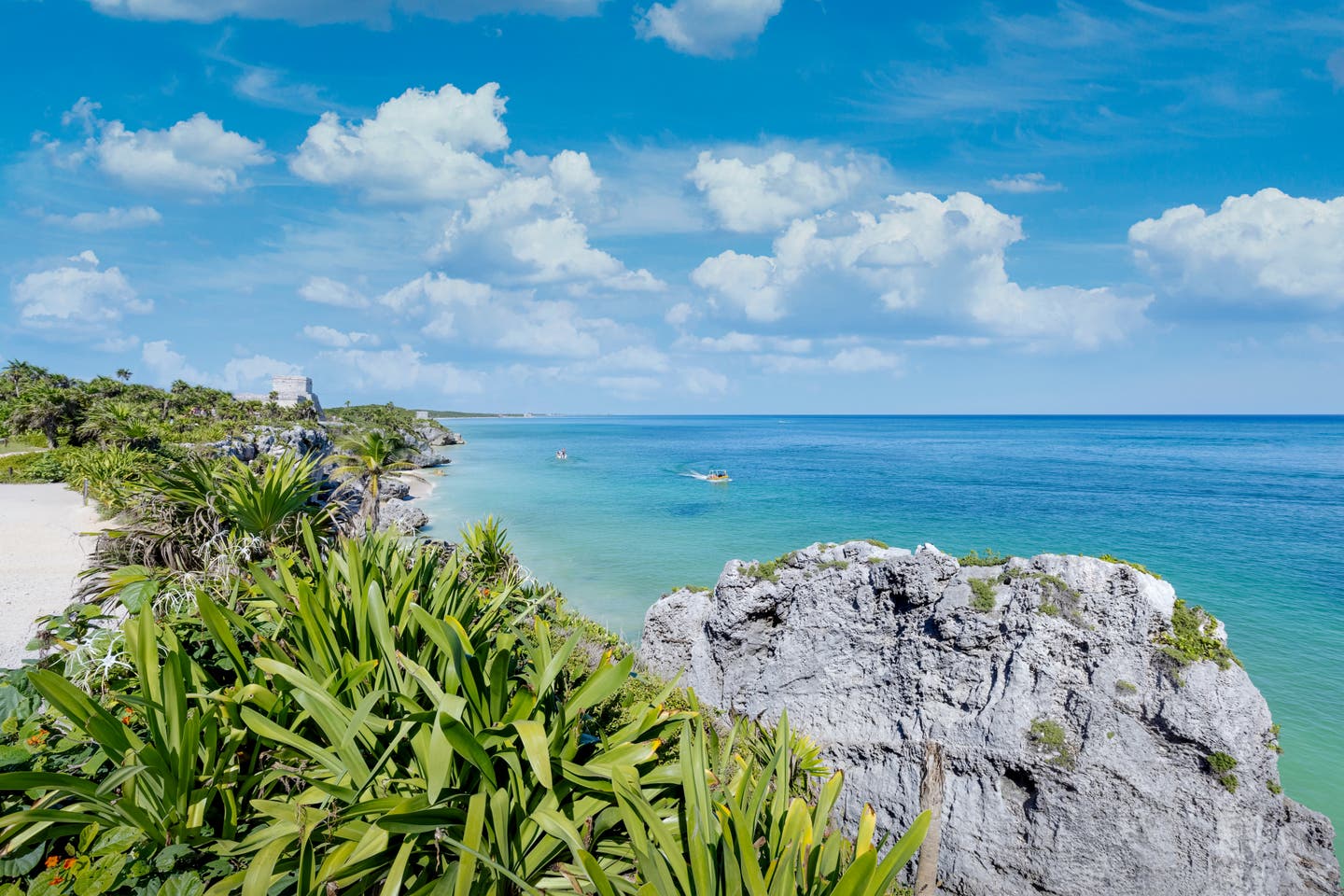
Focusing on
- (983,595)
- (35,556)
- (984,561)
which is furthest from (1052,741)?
(35,556)

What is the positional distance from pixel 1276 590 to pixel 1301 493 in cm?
2944

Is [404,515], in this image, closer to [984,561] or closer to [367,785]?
[984,561]

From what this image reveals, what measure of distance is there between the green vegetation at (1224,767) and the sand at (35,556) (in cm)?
1145

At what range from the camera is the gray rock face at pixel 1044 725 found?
21.4 ft

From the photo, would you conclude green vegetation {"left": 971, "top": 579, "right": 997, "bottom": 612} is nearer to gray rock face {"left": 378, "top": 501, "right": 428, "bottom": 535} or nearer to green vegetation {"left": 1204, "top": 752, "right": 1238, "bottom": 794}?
green vegetation {"left": 1204, "top": 752, "right": 1238, "bottom": 794}

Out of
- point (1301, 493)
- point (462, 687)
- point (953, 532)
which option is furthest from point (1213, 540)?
point (462, 687)

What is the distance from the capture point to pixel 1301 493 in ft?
121

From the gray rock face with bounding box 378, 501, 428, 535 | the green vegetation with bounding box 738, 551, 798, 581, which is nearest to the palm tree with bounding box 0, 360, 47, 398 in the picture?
the gray rock face with bounding box 378, 501, 428, 535

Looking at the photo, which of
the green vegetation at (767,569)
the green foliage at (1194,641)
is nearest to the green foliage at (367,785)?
the green foliage at (1194,641)

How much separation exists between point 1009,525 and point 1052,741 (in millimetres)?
21329

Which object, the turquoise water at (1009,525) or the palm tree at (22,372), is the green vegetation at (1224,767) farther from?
the palm tree at (22,372)

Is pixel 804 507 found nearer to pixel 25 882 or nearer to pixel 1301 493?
pixel 25 882

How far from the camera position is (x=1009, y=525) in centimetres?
2577

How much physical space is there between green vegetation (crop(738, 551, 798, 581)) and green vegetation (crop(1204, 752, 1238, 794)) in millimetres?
5650
